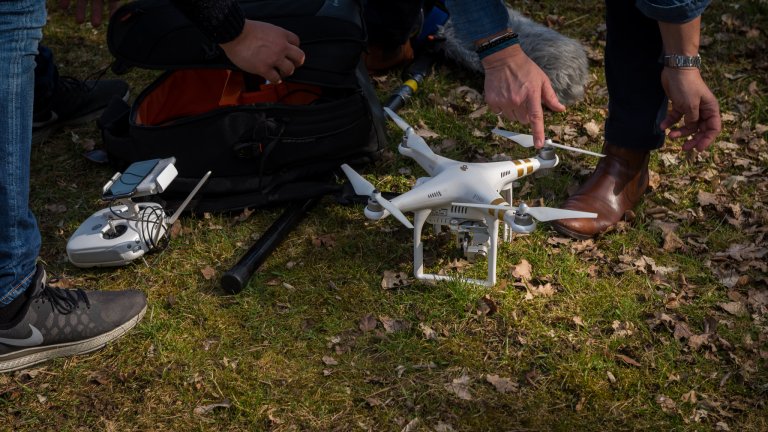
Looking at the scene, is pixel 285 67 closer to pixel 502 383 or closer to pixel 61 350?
pixel 61 350

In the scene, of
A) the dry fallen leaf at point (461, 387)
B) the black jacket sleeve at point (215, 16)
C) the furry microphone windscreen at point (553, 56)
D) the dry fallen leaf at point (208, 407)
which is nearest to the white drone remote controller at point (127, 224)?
the black jacket sleeve at point (215, 16)

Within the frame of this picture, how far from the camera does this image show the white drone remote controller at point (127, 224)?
129 inches

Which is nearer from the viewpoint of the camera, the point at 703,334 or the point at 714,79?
the point at 703,334

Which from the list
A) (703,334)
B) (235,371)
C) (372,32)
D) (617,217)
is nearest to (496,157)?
(617,217)

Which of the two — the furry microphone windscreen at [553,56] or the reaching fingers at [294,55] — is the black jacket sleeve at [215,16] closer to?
the reaching fingers at [294,55]

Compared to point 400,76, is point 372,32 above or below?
above

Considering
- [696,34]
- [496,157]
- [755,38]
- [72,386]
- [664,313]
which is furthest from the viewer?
[755,38]

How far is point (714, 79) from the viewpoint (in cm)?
487

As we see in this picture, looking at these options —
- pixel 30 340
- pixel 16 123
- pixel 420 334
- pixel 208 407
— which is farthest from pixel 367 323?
pixel 16 123

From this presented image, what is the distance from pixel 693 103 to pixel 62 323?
2.55 meters

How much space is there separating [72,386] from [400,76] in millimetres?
2923

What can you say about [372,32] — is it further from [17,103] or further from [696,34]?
[17,103]

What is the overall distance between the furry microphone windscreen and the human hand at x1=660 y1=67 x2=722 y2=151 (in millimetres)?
1629

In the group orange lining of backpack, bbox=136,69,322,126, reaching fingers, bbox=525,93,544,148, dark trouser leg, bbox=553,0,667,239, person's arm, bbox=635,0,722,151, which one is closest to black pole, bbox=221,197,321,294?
orange lining of backpack, bbox=136,69,322,126
